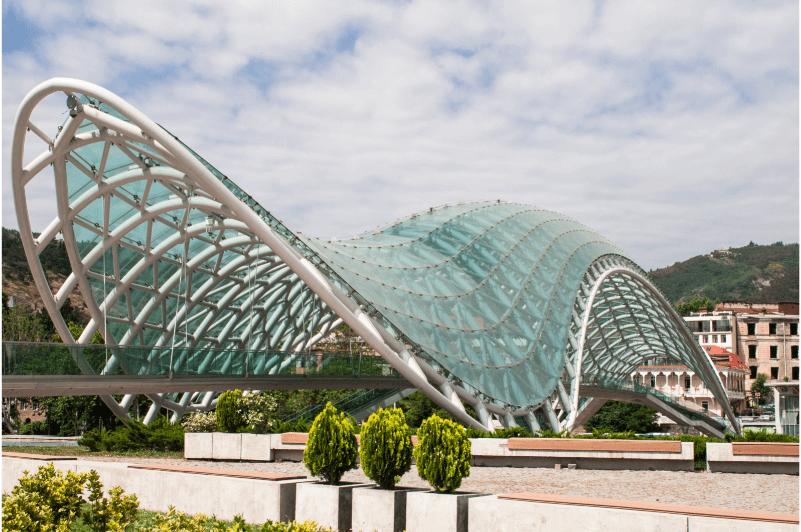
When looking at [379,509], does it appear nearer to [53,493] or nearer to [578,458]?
[53,493]

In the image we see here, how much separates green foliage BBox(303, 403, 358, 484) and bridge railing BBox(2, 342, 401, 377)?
1505 cm

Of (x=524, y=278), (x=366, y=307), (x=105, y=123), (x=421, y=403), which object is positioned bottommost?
(x=421, y=403)

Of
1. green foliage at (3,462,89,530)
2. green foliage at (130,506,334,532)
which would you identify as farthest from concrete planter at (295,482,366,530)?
green foliage at (3,462,89,530)

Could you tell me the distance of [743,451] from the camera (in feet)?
74.0

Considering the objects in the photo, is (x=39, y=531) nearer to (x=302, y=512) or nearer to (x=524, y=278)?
(x=302, y=512)

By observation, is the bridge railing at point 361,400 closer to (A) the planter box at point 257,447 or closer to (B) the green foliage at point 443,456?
(A) the planter box at point 257,447

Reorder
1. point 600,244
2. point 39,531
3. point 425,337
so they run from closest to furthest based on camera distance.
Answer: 1. point 39,531
2. point 425,337
3. point 600,244

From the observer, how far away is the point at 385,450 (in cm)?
1267

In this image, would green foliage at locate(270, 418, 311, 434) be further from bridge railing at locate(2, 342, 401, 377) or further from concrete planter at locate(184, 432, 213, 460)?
bridge railing at locate(2, 342, 401, 377)

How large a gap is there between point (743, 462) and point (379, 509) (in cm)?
1550

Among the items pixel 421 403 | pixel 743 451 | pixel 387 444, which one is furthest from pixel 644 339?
pixel 387 444

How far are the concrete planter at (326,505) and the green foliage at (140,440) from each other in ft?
56.4

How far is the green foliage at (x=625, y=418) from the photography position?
288 feet

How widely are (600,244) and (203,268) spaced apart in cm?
3284
